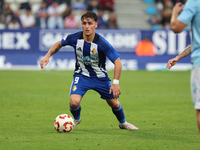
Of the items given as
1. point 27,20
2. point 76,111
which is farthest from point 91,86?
point 27,20

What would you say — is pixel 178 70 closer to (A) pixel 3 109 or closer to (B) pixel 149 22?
(B) pixel 149 22

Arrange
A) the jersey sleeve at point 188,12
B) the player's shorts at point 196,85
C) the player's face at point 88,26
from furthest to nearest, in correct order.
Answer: the player's face at point 88,26, the player's shorts at point 196,85, the jersey sleeve at point 188,12

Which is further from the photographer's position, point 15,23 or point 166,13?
point 166,13

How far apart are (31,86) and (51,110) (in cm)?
463

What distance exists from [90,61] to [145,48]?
13824 mm

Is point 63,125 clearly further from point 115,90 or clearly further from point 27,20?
point 27,20

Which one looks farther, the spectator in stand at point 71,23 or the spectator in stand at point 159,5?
the spectator in stand at point 159,5

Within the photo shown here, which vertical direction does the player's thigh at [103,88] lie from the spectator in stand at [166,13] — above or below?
below

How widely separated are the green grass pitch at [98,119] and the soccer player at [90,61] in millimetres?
592

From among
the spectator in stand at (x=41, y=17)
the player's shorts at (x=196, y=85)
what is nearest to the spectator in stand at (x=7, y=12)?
the spectator in stand at (x=41, y=17)

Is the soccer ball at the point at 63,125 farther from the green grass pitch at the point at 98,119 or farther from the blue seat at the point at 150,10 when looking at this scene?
the blue seat at the point at 150,10

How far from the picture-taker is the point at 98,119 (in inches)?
286

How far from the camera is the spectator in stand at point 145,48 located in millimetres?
19625

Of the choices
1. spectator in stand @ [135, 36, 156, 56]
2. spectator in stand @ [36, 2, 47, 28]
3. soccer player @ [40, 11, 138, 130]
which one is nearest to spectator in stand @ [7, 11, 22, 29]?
spectator in stand @ [36, 2, 47, 28]
